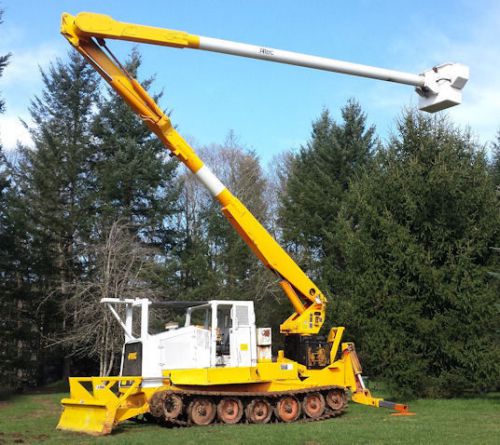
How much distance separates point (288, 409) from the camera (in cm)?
1516

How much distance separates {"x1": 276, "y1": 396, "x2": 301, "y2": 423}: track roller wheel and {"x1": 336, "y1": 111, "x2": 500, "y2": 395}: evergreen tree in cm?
525

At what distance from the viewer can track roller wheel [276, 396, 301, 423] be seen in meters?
14.9

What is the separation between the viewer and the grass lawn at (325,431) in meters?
11.3

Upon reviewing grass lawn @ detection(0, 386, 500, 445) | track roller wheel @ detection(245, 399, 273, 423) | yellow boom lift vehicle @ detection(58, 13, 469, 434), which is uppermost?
yellow boom lift vehicle @ detection(58, 13, 469, 434)

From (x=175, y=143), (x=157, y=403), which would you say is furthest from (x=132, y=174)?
(x=157, y=403)

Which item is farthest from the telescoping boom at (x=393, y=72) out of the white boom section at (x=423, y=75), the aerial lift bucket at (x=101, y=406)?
the aerial lift bucket at (x=101, y=406)

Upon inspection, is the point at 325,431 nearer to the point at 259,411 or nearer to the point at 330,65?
the point at 259,411

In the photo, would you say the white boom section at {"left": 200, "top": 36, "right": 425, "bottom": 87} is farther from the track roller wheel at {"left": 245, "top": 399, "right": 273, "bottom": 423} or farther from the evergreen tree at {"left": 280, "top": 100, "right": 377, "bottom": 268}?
the evergreen tree at {"left": 280, "top": 100, "right": 377, "bottom": 268}

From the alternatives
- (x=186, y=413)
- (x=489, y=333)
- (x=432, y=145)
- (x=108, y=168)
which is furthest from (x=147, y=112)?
(x=108, y=168)

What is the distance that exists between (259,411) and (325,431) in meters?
2.78

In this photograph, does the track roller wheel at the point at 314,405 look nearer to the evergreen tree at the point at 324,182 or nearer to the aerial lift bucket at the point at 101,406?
the aerial lift bucket at the point at 101,406

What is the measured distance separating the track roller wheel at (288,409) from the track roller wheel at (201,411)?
164 centimetres

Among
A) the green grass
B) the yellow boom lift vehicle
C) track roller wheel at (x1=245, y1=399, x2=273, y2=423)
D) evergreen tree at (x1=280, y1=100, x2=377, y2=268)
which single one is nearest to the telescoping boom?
the yellow boom lift vehicle

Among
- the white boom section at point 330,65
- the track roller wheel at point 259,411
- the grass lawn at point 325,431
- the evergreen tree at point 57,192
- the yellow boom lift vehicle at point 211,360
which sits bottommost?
the grass lawn at point 325,431
